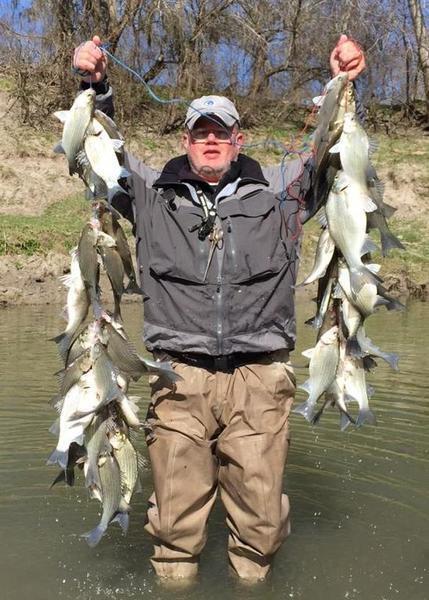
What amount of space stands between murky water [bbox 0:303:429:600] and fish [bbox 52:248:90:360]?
1.17 meters

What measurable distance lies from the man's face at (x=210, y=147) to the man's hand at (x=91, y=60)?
53 cm

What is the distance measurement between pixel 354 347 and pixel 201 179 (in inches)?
44.3

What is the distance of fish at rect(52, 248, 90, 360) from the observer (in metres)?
3.84

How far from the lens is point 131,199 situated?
4164 mm

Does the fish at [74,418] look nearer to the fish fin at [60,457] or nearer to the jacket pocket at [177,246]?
the fish fin at [60,457]

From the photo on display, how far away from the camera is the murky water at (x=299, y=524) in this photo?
3.94 metres

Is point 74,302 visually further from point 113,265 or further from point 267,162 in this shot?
point 267,162

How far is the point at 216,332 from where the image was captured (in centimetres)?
393

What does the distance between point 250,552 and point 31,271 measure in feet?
40.0

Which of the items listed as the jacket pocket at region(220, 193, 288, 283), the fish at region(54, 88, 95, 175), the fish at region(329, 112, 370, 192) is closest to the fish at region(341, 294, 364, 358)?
the jacket pocket at region(220, 193, 288, 283)

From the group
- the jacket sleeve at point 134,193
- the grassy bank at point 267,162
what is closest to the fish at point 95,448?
the jacket sleeve at point 134,193

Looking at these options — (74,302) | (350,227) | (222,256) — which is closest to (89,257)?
(74,302)

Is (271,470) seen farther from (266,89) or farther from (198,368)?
(266,89)

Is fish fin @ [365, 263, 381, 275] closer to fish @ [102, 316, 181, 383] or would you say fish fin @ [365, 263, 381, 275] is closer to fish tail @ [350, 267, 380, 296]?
fish tail @ [350, 267, 380, 296]
